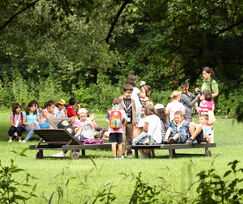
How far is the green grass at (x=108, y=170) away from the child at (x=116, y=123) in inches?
14.6

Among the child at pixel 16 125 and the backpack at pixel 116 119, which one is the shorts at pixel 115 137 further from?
A: the child at pixel 16 125

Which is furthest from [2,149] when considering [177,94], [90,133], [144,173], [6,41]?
[144,173]

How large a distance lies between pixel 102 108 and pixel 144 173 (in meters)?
33.5

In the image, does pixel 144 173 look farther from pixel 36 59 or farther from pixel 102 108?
pixel 102 108

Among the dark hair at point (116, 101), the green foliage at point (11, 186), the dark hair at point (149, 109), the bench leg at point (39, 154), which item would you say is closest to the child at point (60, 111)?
the bench leg at point (39, 154)

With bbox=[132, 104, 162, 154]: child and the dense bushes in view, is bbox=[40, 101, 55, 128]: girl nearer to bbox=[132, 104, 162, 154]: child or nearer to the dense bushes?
bbox=[132, 104, 162, 154]: child

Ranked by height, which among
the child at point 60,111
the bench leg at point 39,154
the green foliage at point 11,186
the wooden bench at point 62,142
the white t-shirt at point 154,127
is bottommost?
the green foliage at point 11,186

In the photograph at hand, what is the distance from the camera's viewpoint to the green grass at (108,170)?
10945 millimetres

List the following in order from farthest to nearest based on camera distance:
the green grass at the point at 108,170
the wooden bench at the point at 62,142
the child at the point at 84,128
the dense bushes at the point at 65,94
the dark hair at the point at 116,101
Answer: the dense bushes at the point at 65,94
the child at the point at 84,128
the wooden bench at the point at 62,142
the dark hair at the point at 116,101
the green grass at the point at 108,170

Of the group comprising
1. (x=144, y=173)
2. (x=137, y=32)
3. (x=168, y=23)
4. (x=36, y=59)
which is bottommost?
(x=144, y=173)

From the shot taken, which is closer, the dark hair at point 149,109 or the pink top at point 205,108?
the dark hair at point 149,109

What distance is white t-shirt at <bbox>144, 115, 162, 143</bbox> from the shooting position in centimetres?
1839

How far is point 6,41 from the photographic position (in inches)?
1125

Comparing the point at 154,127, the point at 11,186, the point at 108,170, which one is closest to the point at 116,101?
the point at 154,127
